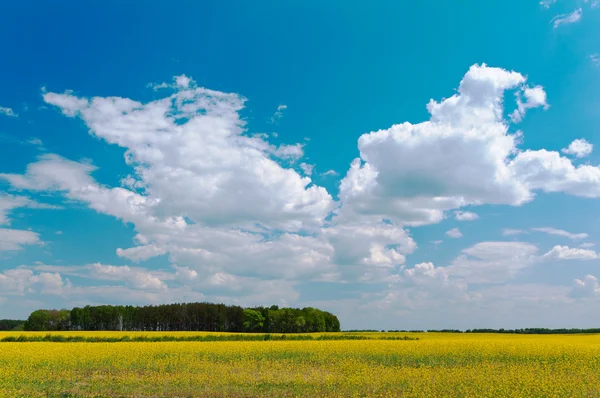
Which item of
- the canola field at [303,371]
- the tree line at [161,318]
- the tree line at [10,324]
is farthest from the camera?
the tree line at [10,324]

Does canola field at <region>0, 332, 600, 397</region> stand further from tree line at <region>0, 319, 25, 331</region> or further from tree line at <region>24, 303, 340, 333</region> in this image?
tree line at <region>0, 319, 25, 331</region>

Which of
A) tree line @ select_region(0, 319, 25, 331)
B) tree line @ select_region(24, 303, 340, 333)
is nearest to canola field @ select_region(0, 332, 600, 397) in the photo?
tree line @ select_region(24, 303, 340, 333)

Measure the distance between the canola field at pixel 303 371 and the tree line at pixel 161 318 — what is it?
79.3 meters

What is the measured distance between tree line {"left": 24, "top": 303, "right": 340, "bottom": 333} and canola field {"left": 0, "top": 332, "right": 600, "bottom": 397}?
3123 inches

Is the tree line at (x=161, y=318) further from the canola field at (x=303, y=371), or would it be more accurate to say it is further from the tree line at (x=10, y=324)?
the canola field at (x=303, y=371)

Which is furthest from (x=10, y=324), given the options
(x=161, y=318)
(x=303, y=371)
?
(x=303, y=371)

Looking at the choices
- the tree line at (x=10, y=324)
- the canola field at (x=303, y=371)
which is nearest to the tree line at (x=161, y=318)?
the tree line at (x=10, y=324)

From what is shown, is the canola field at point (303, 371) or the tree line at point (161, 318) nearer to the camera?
the canola field at point (303, 371)

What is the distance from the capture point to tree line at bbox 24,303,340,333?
11994cm

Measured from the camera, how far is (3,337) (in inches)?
2511

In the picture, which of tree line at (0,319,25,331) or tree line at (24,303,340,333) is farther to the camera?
tree line at (0,319,25,331)

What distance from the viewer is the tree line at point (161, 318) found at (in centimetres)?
11994

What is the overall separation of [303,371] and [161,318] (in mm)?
102995

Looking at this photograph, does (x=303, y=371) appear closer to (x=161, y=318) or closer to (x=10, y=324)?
(x=161, y=318)
